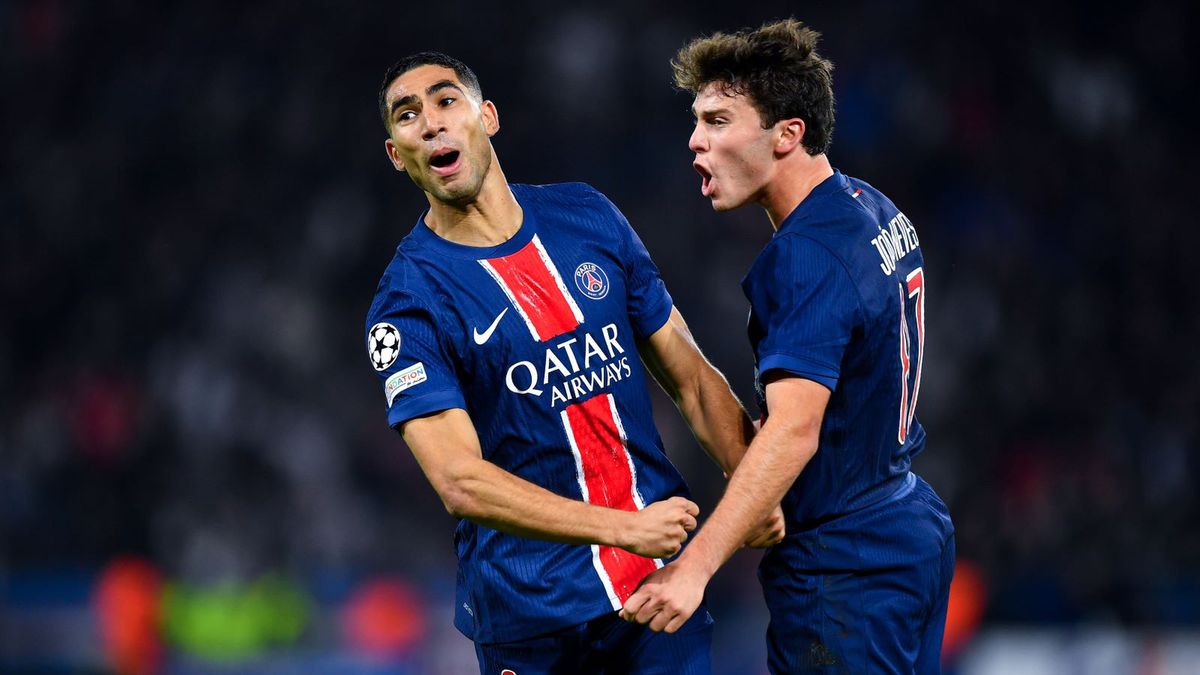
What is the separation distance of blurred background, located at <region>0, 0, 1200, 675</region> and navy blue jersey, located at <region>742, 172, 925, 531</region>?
5.46m

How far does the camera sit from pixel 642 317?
3.89 meters

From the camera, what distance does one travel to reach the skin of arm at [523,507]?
3.42 m

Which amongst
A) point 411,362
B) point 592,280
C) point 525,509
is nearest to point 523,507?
point 525,509

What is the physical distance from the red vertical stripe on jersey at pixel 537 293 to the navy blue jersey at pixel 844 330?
48 centimetres

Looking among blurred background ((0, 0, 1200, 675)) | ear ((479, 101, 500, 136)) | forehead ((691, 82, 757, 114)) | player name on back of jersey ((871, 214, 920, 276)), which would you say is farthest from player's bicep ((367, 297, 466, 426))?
blurred background ((0, 0, 1200, 675))

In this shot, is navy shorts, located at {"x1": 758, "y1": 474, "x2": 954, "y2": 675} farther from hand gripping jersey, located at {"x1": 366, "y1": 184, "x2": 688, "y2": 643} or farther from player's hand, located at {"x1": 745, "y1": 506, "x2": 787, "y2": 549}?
hand gripping jersey, located at {"x1": 366, "y1": 184, "x2": 688, "y2": 643}

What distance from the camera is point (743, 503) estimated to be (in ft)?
11.2

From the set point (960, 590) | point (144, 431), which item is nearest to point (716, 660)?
point (960, 590)

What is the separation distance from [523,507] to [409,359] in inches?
18.3

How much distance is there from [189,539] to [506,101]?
480 cm

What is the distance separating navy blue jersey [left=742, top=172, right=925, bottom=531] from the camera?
3.47m

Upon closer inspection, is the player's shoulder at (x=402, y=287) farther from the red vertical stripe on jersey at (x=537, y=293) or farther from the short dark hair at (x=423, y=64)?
the short dark hair at (x=423, y=64)

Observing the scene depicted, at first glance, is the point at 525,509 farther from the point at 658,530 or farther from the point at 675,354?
the point at 675,354

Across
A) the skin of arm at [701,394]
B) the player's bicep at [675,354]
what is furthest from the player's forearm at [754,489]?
the player's bicep at [675,354]
